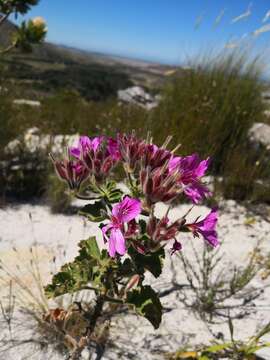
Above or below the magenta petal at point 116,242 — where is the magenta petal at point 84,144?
above

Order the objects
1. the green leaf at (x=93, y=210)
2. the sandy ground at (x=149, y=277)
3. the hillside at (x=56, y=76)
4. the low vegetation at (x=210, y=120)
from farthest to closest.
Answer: the hillside at (x=56, y=76)
the low vegetation at (x=210, y=120)
the sandy ground at (x=149, y=277)
the green leaf at (x=93, y=210)

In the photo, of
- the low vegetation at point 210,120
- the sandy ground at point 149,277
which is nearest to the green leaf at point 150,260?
the sandy ground at point 149,277

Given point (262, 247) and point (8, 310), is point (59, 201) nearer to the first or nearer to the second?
point (8, 310)

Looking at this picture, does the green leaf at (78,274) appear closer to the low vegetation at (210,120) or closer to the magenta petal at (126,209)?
the magenta petal at (126,209)

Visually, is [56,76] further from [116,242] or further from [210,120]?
[116,242]

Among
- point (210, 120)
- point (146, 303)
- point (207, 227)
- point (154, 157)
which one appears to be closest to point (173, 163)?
point (154, 157)

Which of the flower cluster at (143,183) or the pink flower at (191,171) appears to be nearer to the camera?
the flower cluster at (143,183)

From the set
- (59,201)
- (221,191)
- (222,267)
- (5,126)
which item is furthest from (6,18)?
(222,267)
